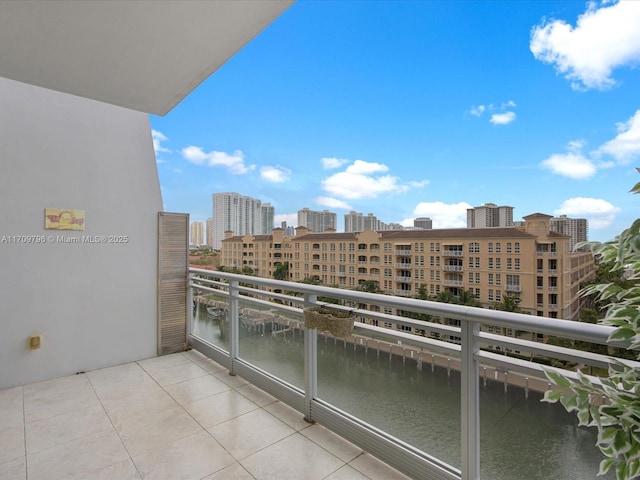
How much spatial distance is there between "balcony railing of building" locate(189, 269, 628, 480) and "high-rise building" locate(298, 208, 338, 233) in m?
5.34

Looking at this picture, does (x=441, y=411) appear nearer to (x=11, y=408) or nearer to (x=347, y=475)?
(x=347, y=475)

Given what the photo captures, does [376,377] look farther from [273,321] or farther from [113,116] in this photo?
[113,116]

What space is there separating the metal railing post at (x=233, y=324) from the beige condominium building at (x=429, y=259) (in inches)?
21.3

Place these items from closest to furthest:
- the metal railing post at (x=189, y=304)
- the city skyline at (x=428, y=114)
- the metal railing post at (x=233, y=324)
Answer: the metal railing post at (x=233, y=324) < the city skyline at (x=428, y=114) < the metal railing post at (x=189, y=304)

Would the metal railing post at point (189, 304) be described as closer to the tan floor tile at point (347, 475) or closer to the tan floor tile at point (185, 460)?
the tan floor tile at point (185, 460)

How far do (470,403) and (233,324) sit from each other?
2412mm

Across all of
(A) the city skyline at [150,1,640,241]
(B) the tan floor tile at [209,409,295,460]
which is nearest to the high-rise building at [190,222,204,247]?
(A) the city skyline at [150,1,640,241]

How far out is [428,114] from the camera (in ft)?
31.9

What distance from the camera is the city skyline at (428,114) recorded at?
3756 millimetres

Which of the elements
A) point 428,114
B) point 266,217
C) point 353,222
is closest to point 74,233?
point 266,217

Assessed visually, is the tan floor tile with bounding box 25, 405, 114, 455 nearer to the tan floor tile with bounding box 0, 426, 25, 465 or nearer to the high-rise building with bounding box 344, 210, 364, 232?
the tan floor tile with bounding box 0, 426, 25, 465

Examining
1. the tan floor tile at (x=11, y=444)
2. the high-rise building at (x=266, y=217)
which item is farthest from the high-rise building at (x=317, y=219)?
the tan floor tile at (x=11, y=444)

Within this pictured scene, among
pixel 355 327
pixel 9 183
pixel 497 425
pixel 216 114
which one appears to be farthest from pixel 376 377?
pixel 216 114

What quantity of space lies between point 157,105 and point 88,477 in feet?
10.9
